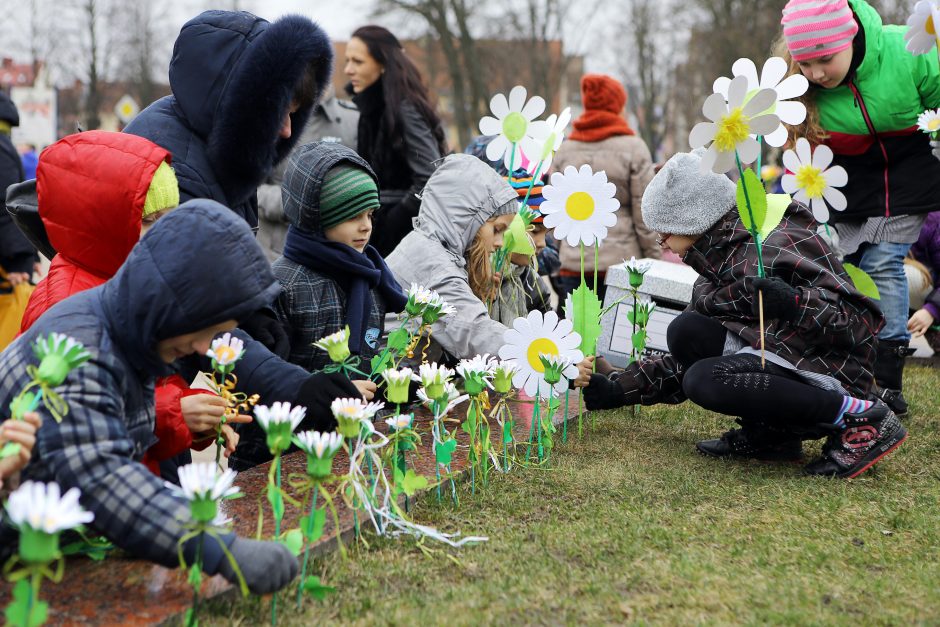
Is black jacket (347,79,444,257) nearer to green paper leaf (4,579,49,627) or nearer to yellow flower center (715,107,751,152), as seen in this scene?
yellow flower center (715,107,751,152)

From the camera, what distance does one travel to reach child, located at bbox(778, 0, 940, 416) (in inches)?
144

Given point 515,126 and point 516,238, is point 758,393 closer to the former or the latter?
point 516,238

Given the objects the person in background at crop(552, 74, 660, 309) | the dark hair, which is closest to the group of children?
the dark hair

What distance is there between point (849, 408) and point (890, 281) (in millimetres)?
1300

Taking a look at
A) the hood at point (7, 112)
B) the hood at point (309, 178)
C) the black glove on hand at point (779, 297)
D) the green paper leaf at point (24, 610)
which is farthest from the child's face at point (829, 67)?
the hood at point (7, 112)

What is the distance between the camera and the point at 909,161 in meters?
4.00

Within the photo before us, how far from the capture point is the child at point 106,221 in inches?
95.4

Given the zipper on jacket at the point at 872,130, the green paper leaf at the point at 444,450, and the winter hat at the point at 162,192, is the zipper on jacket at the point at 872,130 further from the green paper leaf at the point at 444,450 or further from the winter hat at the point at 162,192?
the winter hat at the point at 162,192

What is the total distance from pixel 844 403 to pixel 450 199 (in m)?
1.62

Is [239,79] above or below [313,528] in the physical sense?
above

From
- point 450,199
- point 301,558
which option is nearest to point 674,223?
point 450,199

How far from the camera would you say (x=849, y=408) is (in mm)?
3006

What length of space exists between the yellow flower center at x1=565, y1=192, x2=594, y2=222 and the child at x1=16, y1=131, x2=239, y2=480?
149cm

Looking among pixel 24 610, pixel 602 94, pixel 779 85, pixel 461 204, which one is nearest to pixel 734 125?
A: pixel 779 85
